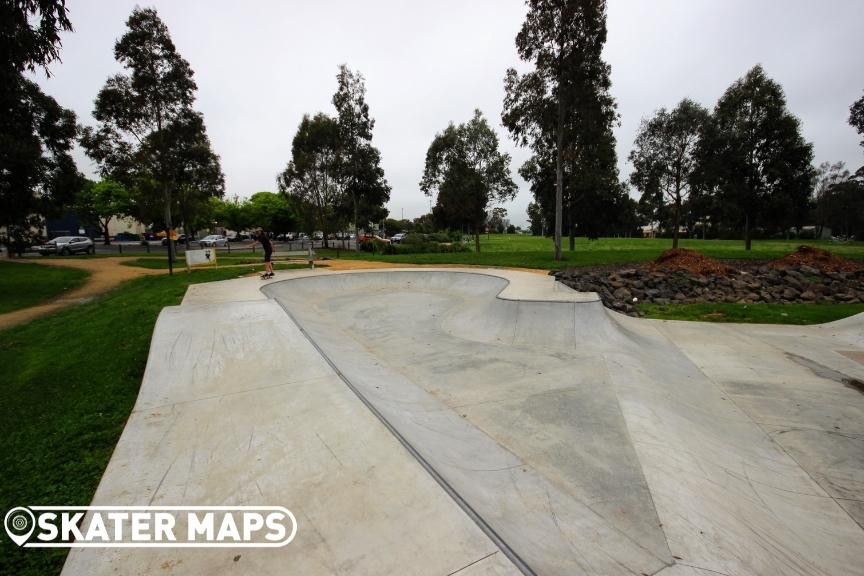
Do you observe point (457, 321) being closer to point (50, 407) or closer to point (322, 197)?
point (50, 407)

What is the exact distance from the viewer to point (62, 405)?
4648 millimetres

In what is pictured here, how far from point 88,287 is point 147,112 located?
996cm

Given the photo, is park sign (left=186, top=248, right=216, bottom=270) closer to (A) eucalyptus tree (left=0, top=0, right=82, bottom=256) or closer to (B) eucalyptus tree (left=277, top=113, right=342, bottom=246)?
(A) eucalyptus tree (left=0, top=0, right=82, bottom=256)

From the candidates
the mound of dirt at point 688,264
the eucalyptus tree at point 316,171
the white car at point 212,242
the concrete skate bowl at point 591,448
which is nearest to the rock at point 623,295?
the mound of dirt at point 688,264

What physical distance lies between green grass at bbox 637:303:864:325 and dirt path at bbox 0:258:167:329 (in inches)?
747

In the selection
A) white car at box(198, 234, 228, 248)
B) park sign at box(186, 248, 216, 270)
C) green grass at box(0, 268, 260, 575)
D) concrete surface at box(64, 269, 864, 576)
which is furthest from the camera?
white car at box(198, 234, 228, 248)

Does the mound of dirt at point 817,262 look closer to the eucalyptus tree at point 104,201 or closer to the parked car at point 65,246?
the parked car at point 65,246

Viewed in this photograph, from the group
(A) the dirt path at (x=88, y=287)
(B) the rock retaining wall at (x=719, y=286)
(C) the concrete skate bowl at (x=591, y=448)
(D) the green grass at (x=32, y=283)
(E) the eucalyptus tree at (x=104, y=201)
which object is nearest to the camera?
(C) the concrete skate bowl at (x=591, y=448)

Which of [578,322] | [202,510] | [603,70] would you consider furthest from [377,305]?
[603,70]

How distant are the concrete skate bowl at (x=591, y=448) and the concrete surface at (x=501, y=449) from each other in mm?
25

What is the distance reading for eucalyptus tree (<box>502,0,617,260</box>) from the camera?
17984mm

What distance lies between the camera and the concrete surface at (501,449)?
2.49 m

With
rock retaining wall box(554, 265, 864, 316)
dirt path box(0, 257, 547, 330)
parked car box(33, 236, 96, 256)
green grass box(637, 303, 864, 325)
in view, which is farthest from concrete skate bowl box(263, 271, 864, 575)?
parked car box(33, 236, 96, 256)

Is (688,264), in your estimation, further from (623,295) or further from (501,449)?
(501,449)
